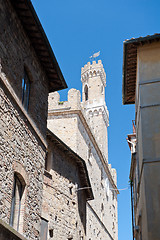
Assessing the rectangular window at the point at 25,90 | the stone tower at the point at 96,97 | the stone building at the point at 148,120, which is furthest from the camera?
the stone tower at the point at 96,97

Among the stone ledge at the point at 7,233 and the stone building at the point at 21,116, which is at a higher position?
the stone building at the point at 21,116

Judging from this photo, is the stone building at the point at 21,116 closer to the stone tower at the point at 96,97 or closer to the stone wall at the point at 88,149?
the stone wall at the point at 88,149

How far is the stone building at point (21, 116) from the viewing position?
8945mm

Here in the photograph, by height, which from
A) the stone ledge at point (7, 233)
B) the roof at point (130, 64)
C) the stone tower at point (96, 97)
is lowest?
the stone ledge at point (7, 233)

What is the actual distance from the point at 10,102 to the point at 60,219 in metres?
7.33

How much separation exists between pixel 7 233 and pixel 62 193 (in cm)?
718

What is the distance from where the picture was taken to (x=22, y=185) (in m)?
10.0

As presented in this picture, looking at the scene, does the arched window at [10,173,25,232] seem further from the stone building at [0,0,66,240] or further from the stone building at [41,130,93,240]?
the stone building at [41,130,93,240]

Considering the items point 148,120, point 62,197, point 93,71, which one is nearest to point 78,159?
point 62,197

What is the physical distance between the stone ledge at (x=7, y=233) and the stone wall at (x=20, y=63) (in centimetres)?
336

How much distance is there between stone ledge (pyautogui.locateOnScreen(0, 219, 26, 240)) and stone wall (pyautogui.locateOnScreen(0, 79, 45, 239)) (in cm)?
27

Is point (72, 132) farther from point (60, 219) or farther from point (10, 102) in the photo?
point (10, 102)

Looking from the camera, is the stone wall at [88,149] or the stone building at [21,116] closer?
the stone building at [21,116]

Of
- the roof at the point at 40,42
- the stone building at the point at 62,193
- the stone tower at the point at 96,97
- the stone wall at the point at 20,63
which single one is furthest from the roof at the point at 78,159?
the stone tower at the point at 96,97
